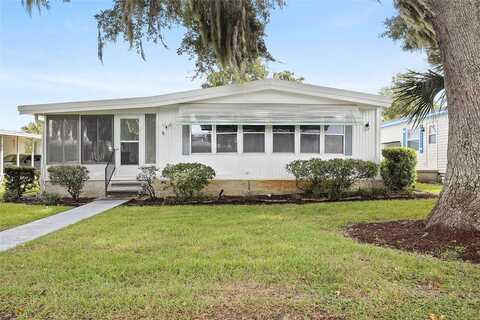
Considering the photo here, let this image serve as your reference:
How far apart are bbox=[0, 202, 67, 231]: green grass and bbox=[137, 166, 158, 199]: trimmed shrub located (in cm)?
217

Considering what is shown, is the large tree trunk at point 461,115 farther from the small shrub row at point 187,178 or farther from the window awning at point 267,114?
the small shrub row at point 187,178

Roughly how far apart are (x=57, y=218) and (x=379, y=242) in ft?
20.4

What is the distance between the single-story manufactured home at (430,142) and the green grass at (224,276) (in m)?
11.1

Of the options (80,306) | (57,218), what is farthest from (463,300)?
(57,218)

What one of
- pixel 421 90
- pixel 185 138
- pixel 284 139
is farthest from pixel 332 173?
pixel 185 138

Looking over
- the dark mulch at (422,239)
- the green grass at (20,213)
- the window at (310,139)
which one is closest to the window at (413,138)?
the window at (310,139)

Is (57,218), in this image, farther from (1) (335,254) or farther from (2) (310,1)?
(2) (310,1)

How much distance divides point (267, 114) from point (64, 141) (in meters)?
6.57

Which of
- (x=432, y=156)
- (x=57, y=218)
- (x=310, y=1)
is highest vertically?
(x=310, y=1)

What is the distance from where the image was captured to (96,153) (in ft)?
36.6

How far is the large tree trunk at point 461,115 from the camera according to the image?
181 inches

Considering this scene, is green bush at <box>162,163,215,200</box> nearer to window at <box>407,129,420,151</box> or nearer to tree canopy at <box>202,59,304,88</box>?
tree canopy at <box>202,59,304,88</box>

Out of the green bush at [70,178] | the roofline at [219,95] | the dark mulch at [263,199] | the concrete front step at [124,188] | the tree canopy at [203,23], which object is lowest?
the dark mulch at [263,199]

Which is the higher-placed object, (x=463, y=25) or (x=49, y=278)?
(x=463, y=25)
